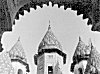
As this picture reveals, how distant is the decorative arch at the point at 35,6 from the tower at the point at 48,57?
667 cm

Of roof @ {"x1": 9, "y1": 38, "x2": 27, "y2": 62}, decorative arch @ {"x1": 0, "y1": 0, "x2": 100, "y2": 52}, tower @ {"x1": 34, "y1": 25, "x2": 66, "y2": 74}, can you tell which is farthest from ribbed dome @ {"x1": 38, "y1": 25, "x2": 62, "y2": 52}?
decorative arch @ {"x1": 0, "y1": 0, "x2": 100, "y2": 52}

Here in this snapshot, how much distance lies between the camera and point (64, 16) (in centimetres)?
1262

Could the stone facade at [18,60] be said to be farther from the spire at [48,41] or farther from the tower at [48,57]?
the spire at [48,41]

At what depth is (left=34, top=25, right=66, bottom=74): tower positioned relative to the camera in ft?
53.7

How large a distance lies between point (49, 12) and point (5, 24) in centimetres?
361

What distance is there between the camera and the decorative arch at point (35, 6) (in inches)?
366

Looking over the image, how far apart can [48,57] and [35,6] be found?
725 cm

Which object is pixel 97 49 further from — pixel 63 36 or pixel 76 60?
pixel 76 60

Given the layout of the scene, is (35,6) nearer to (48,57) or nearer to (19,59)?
(19,59)

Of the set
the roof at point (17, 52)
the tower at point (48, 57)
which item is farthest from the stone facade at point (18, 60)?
the tower at point (48, 57)

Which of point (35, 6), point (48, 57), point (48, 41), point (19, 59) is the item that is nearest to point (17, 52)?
point (19, 59)

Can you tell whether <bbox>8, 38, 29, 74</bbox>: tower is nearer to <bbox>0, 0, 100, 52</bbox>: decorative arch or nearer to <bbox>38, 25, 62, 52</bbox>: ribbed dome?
<bbox>38, 25, 62, 52</bbox>: ribbed dome

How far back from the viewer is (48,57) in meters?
16.5

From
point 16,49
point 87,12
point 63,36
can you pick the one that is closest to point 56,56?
point 16,49
